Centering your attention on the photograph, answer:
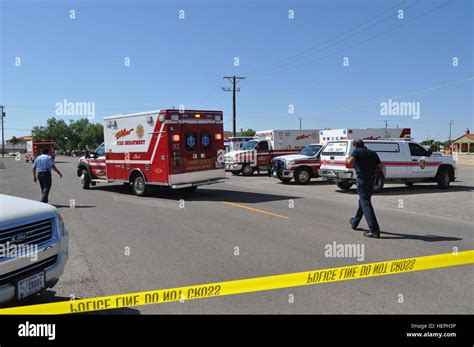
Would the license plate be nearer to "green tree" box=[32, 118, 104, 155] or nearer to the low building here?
the low building

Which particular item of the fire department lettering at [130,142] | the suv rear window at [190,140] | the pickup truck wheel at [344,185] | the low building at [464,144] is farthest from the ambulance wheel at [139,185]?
the low building at [464,144]

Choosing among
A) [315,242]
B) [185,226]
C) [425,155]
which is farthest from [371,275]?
[425,155]

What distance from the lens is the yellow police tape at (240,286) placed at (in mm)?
3971

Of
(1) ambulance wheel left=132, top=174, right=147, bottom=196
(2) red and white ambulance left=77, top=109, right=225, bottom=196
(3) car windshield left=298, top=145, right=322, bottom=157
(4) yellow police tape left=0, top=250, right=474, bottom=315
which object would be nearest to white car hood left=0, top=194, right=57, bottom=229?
(4) yellow police tape left=0, top=250, right=474, bottom=315

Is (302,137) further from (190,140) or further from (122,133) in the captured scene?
(122,133)

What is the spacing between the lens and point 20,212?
405cm

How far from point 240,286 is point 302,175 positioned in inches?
622

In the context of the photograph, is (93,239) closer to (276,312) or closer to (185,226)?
(185,226)

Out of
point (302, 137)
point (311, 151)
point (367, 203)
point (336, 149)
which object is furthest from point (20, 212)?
point (302, 137)

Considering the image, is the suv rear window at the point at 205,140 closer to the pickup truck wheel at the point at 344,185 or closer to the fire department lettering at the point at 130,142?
the fire department lettering at the point at 130,142

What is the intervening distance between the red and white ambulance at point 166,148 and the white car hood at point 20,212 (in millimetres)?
9344

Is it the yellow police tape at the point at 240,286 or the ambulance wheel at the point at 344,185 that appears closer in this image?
the yellow police tape at the point at 240,286
